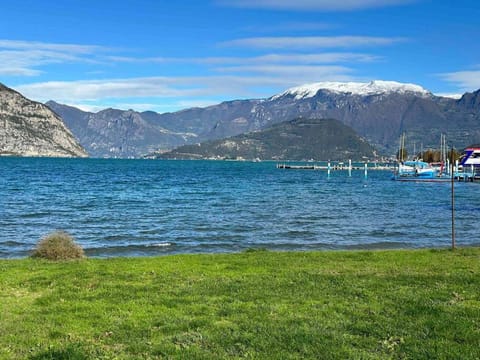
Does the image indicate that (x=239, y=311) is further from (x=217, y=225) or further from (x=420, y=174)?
(x=420, y=174)

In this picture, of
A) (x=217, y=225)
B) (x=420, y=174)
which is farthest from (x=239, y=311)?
(x=420, y=174)

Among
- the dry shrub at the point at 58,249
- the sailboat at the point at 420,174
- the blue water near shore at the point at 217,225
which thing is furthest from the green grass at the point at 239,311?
the sailboat at the point at 420,174

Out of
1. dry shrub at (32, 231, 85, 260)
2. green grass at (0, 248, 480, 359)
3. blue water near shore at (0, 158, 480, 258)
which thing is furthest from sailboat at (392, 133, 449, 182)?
green grass at (0, 248, 480, 359)

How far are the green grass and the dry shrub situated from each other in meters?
1.84

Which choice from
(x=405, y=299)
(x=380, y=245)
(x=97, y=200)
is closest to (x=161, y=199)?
(x=97, y=200)

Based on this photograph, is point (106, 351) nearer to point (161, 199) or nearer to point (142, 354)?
point (142, 354)

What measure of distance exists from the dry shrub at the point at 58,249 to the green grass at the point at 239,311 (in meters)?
1.84

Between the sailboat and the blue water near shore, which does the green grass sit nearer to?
the blue water near shore

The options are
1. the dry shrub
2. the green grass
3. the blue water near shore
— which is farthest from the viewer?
the blue water near shore

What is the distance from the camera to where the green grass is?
391 inches

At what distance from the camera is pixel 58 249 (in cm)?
2148

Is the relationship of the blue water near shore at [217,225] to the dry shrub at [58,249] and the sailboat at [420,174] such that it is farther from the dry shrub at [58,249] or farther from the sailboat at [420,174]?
the sailboat at [420,174]

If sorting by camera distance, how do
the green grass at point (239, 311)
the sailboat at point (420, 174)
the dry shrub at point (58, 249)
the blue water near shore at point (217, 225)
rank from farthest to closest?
the sailboat at point (420, 174) < the blue water near shore at point (217, 225) < the dry shrub at point (58, 249) < the green grass at point (239, 311)

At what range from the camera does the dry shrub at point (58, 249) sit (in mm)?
21500
